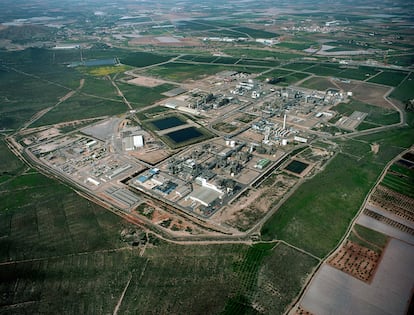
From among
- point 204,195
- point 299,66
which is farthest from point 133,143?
point 299,66

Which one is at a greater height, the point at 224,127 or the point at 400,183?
the point at 224,127

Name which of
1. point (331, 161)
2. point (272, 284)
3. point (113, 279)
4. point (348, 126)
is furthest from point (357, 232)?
point (348, 126)

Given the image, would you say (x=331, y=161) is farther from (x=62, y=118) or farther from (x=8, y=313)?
(x=62, y=118)

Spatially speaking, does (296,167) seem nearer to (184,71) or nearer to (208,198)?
(208,198)

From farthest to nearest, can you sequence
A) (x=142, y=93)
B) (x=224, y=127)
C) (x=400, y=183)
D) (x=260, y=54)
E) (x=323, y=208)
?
(x=260, y=54) < (x=142, y=93) < (x=224, y=127) < (x=400, y=183) < (x=323, y=208)

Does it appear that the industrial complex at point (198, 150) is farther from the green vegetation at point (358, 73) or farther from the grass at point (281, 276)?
the green vegetation at point (358, 73)

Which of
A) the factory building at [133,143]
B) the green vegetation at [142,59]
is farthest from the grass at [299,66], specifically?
the factory building at [133,143]

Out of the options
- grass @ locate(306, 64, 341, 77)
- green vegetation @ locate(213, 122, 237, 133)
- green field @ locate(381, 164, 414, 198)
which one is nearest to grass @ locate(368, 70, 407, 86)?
grass @ locate(306, 64, 341, 77)
